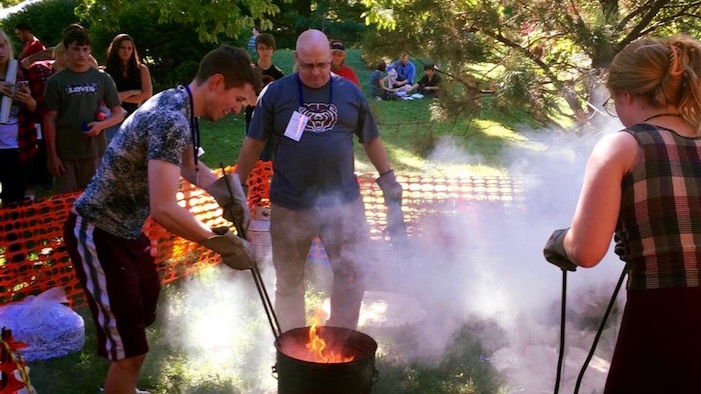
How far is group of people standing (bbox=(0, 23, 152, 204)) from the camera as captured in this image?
19.9 feet

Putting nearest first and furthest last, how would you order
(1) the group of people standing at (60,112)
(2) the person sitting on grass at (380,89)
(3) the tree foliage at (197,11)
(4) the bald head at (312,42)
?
(4) the bald head at (312,42) → (1) the group of people standing at (60,112) → (3) the tree foliage at (197,11) → (2) the person sitting on grass at (380,89)

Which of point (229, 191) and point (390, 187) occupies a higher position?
point (229, 191)

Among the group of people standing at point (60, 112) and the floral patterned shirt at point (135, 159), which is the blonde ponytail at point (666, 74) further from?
the group of people standing at point (60, 112)

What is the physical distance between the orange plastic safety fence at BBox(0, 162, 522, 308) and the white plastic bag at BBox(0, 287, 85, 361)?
3.00 ft

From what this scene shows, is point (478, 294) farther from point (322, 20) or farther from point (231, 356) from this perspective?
point (322, 20)

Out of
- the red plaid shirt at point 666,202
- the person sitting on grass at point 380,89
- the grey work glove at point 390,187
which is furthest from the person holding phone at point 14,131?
the person sitting on grass at point 380,89

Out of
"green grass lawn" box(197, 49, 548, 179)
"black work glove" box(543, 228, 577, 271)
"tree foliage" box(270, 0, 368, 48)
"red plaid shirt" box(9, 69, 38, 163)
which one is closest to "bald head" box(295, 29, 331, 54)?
"black work glove" box(543, 228, 577, 271)

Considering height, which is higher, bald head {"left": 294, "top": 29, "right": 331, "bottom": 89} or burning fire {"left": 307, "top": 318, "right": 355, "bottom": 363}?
bald head {"left": 294, "top": 29, "right": 331, "bottom": 89}

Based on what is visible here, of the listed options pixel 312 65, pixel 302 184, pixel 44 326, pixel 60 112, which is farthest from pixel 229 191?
pixel 60 112

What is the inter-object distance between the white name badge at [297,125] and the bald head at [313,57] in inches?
8.8

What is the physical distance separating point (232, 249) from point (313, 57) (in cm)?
149

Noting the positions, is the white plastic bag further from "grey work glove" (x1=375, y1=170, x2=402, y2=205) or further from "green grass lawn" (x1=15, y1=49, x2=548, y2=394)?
"grey work glove" (x1=375, y1=170, x2=402, y2=205)

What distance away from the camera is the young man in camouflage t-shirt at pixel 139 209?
3.01 meters

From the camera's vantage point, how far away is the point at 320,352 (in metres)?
3.54
